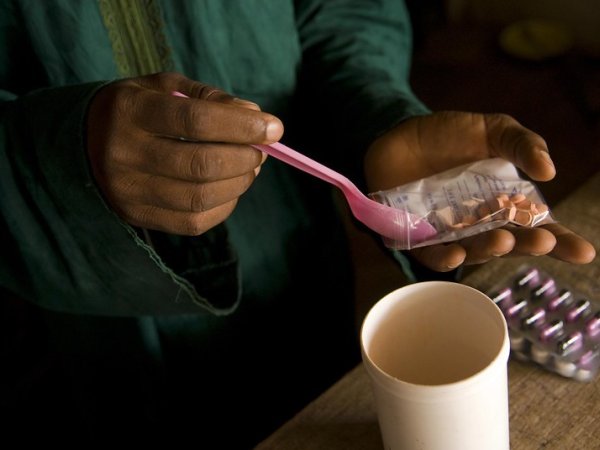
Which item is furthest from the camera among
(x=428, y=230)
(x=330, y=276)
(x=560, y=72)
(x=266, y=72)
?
(x=560, y=72)

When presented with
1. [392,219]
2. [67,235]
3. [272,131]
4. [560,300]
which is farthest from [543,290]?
[67,235]

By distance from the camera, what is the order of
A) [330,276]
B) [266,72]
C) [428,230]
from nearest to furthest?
[428,230] < [266,72] < [330,276]

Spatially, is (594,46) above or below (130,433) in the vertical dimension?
below

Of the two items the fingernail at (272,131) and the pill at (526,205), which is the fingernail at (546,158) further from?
the fingernail at (272,131)

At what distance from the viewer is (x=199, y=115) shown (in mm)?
410

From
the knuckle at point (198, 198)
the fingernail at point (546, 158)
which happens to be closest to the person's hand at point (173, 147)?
the knuckle at point (198, 198)

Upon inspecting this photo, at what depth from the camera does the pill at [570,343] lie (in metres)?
0.47

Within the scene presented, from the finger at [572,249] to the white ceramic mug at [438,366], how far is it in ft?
0.42

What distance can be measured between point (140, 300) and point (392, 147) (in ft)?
0.85

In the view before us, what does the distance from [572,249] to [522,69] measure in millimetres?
1521

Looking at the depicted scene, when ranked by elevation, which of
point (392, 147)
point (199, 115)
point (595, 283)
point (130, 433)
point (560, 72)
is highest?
point (199, 115)

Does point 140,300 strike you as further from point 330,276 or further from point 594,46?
point 594,46

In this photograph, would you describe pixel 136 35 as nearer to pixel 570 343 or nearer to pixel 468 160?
pixel 468 160

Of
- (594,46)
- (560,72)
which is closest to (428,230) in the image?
(560,72)
